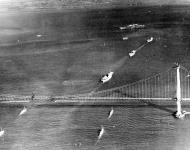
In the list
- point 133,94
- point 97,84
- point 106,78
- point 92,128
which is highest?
point 106,78

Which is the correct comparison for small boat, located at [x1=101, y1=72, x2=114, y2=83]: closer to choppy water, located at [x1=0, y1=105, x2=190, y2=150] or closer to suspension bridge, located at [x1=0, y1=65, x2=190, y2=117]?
suspension bridge, located at [x1=0, y1=65, x2=190, y2=117]

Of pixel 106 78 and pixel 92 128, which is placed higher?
pixel 106 78

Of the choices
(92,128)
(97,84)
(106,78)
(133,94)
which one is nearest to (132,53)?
(106,78)

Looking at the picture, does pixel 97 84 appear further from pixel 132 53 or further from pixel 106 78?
pixel 132 53

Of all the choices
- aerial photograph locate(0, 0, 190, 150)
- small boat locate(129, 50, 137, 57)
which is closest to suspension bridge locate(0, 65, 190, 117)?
aerial photograph locate(0, 0, 190, 150)

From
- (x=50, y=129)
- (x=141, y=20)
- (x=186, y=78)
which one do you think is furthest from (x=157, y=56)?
(x=141, y=20)

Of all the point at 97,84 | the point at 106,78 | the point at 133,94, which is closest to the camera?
the point at 133,94

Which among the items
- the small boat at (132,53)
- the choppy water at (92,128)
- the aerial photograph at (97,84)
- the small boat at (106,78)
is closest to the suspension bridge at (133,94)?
the aerial photograph at (97,84)
